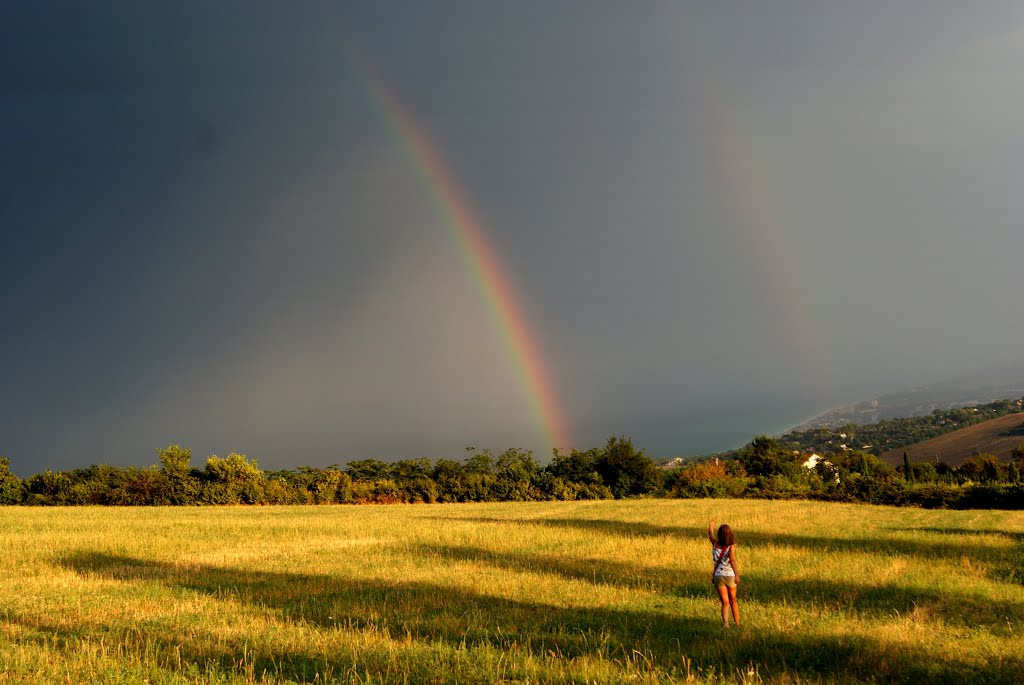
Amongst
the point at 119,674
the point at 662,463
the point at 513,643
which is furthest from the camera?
the point at 662,463

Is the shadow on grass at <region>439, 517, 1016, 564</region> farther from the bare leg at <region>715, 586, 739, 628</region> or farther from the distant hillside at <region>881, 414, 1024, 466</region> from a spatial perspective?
the distant hillside at <region>881, 414, 1024, 466</region>

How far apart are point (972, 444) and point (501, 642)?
183 meters

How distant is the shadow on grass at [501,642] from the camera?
35.2ft

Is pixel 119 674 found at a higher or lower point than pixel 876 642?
higher

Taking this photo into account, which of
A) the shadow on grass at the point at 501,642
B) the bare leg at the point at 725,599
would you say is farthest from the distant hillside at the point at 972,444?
the shadow on grass at the point at 501,642

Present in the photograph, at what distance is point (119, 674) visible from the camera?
10.2m

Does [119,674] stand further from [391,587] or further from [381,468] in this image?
[381,468]

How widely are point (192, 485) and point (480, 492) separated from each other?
29199mm

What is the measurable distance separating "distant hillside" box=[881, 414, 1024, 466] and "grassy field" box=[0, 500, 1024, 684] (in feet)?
452

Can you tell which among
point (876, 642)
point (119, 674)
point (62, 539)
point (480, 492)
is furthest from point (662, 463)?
point (119, 674)

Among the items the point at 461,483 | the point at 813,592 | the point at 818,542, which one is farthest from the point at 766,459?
the point at 813,592

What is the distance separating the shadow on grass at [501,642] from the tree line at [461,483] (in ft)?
175

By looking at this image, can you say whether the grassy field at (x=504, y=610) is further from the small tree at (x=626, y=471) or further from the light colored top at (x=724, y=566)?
the small tree at (x=626, y=471)

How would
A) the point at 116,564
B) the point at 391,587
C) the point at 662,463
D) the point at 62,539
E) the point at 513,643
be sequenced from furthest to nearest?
the point at 662,463 < the point at 62,539 < the point at 116,564 < the point at 391,587 < the point at 513,643
